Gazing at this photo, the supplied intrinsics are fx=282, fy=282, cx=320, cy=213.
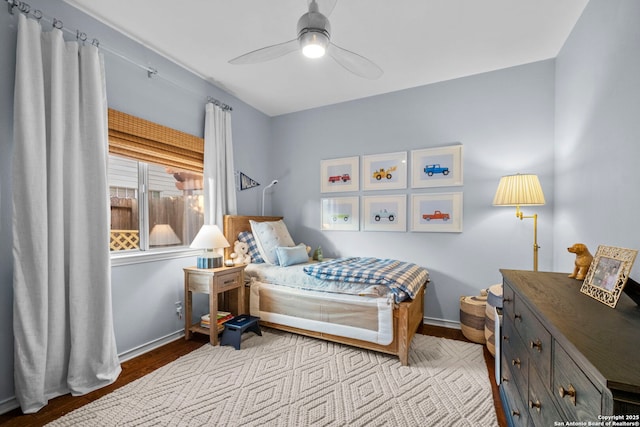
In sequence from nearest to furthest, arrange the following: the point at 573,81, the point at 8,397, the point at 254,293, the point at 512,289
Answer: the point at 512,289
the point at 8,397
the point at 573,81
the point at 254,293

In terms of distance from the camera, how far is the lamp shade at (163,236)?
2.76 m

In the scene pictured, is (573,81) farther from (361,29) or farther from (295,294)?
(295,294)

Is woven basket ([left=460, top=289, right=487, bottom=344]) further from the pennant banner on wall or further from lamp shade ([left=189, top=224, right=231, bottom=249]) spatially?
the pennant banner on wall

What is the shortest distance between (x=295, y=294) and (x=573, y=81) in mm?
2915

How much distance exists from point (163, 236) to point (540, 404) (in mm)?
3048

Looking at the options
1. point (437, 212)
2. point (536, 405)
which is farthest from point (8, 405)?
point (437, 212)

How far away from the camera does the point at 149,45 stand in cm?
249

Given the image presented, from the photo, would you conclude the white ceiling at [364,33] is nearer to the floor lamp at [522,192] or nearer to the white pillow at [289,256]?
the floor lamp at [522,192]

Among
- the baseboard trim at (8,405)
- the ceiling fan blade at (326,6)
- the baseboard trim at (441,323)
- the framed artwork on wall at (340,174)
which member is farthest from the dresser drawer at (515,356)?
the baseboard trim at (8,405)

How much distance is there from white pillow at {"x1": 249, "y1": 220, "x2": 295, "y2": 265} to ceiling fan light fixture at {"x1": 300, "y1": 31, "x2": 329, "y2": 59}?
80.6 inches

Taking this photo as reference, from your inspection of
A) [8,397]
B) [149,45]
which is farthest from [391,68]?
[8,397]

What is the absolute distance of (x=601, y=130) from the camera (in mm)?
1727

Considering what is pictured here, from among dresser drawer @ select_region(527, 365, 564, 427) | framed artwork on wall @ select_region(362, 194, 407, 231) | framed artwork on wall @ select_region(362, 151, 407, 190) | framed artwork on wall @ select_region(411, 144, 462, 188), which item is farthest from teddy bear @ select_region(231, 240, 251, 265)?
dresser drawer @ select_region(527, 365, 564, 427)

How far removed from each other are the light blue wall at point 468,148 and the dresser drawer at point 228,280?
1.31m
